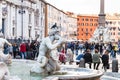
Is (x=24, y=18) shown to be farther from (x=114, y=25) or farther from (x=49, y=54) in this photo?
(x=114, y=25)

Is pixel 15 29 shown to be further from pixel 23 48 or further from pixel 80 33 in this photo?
pixel 80 33

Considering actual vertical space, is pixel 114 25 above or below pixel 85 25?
below

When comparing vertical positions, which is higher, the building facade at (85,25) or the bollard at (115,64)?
the building facade at (85,25)

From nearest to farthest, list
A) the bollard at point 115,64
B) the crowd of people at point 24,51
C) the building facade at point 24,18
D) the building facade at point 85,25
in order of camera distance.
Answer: the bollard at point 115,64
the crowd of people at point 24,51
the building facade at point 24,18
the building facade at point 85,25

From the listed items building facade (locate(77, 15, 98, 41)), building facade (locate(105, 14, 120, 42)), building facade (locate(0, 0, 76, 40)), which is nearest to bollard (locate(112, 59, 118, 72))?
building facade (locate(0, 0, 76, 40))

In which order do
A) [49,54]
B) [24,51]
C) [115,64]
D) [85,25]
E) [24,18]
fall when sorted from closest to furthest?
[49,54] → [115,64] → [24,51] → [24,18] → [85,25]

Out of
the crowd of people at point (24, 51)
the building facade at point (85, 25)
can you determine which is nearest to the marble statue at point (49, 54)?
the crowd of people at point (24, 51)

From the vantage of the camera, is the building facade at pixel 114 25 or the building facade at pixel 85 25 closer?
the building facade at pixel 114 25

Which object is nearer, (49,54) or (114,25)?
(49,54)

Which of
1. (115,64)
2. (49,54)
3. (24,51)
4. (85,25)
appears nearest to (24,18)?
(24,51)

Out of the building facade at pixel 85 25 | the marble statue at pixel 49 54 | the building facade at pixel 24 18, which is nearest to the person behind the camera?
the marble statue at pixel 49 54

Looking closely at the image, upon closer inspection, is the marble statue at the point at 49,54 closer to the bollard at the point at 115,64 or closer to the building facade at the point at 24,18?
the bollard at the point at 115,64

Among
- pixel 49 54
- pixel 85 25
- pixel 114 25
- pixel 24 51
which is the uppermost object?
pixel 85 25

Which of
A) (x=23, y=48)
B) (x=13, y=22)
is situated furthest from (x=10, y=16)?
(x=23, y=48)
